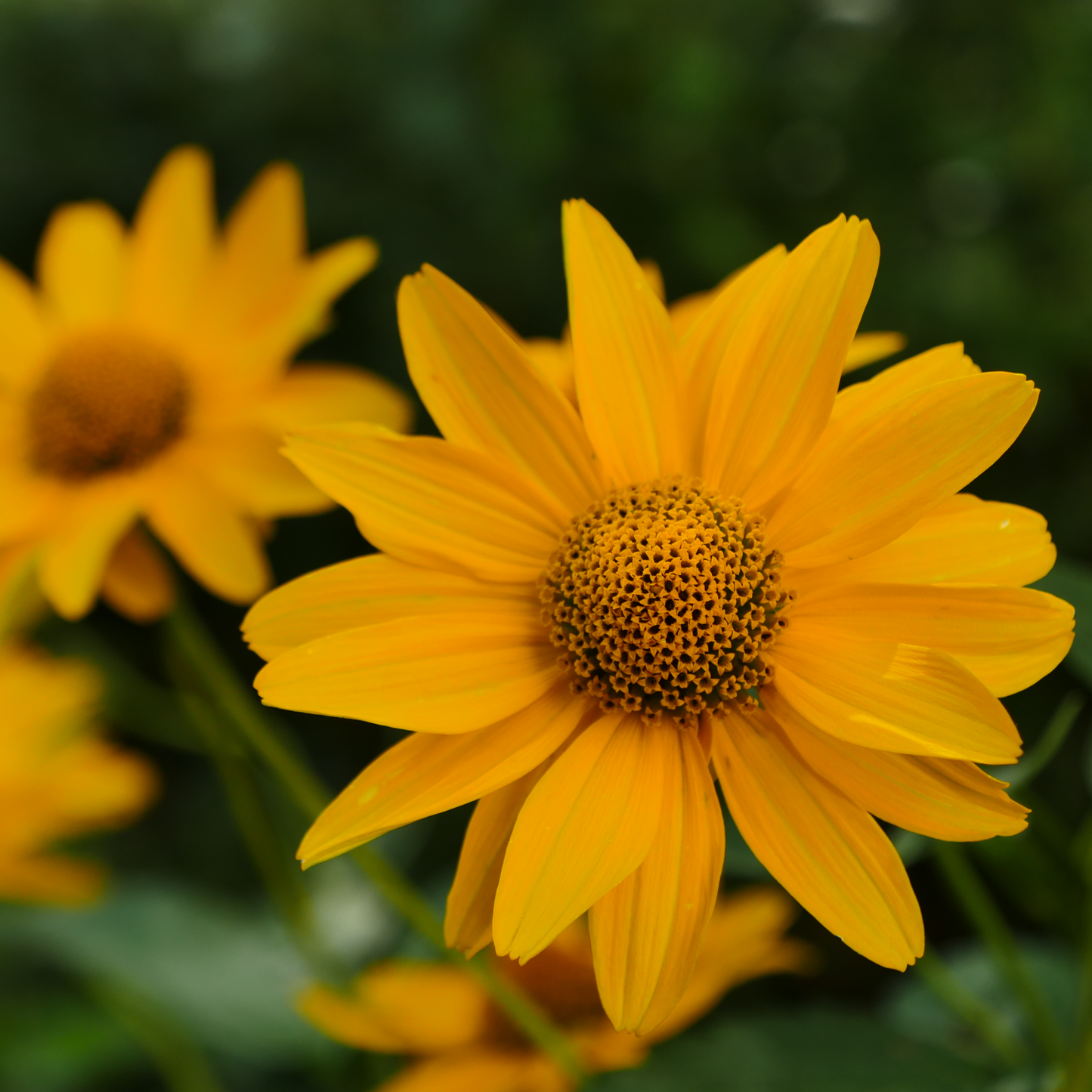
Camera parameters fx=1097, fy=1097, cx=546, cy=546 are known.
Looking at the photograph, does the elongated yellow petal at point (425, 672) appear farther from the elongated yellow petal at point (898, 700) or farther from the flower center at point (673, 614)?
the elongated yellow petal at point (898, 700)

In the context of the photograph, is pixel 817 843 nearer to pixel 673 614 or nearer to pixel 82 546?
pixel 673 614

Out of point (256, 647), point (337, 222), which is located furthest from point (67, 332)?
point (337, 222)

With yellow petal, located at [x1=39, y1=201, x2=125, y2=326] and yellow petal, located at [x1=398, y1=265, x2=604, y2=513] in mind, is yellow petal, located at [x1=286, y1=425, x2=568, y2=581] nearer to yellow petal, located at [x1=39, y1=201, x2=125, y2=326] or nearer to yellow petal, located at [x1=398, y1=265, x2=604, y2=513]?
yellow petal, located at [x1=398, y1=265, x2=604, y2=513]

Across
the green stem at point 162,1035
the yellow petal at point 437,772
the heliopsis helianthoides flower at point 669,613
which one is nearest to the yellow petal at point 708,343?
the heliopsis helianthoides flower at point 669,613

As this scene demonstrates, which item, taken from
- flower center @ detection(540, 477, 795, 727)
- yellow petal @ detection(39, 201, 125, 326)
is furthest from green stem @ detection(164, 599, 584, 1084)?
yellow petal @ detection(39, 201, 125, 326)

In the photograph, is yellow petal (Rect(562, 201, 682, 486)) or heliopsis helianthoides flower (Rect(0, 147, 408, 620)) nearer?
yellow petal (Rect(562, 201, 682, 486))

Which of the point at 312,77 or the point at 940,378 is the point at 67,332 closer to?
the point at 940,378

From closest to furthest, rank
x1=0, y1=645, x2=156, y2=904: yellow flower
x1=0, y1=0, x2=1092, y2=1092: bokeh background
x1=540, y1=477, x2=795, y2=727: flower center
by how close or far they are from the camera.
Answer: x1=540, y1=477, x2=795, y2=727: flower center → x1=0, y1=645, x2=156, y2=904: yellow flower → x1=0, y1=0, x2=1092, y2=1092: bokeh background

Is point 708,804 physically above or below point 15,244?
above
